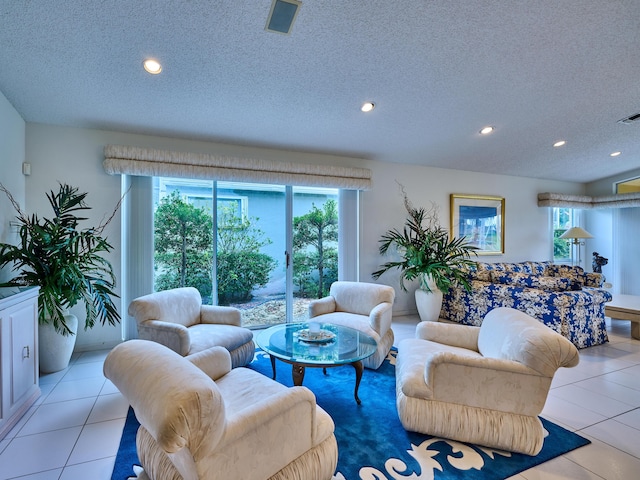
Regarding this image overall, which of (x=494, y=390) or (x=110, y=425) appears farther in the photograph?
(x=110, y=425)

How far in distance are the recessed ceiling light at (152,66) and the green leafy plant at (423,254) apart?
347 centimetres

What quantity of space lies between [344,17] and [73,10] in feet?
5.84

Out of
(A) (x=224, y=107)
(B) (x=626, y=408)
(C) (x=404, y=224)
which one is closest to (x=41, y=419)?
(A) (x=224, y=107)

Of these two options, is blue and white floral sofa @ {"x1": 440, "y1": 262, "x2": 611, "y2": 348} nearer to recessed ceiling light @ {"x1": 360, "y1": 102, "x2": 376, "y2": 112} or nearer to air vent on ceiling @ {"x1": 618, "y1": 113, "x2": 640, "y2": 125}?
air vent on ceiling @ {"x1": 618, "y1": 113, "x2": 640, "y2": 125}

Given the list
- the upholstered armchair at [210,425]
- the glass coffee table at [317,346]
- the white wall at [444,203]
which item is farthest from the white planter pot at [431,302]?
the upholstered armchair at [210,425]

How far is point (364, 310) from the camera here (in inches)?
136

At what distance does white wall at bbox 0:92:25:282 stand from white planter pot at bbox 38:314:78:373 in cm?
58

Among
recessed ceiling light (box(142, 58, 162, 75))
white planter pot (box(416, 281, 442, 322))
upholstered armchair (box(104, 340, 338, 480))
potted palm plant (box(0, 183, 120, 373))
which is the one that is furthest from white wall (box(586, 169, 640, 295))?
potted palm plant (box(0, 183, 120, 373))

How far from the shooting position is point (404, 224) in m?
5.02

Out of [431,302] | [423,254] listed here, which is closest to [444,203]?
[423,254]

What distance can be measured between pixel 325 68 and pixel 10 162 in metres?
2.88

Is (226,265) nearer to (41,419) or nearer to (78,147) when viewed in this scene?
(78,147)

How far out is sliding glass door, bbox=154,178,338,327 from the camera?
386 cm

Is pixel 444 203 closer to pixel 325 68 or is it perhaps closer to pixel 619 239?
pixel 325 68
